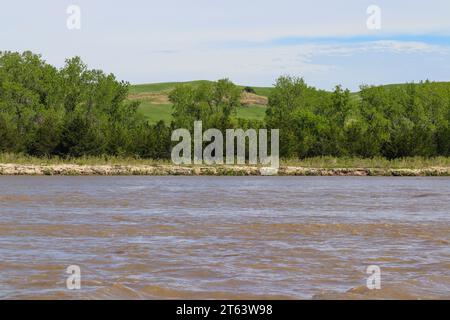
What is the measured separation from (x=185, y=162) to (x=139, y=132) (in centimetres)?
809

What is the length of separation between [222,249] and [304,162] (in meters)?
58.5

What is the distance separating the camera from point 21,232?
19281 millimetres

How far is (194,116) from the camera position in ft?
379

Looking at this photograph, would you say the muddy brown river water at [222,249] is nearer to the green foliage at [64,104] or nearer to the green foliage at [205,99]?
the green foliage at [64,104]

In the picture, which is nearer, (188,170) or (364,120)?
(188,170)

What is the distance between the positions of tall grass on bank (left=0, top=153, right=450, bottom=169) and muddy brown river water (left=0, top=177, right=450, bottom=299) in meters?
40.2

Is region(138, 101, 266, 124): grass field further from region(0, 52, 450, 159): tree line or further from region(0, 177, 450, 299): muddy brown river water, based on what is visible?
region(0, 177, 450, 299): muddy brown river water

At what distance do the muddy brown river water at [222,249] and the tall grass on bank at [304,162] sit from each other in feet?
132

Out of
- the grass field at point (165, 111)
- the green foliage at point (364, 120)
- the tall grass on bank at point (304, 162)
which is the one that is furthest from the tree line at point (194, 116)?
the grass field at point (165, 111)

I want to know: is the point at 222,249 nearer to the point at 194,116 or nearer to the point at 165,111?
the point at 194,116

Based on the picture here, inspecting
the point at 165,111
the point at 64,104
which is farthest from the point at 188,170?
the point at 165,111

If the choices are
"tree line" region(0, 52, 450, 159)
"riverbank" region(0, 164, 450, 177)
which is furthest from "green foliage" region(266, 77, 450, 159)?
"riverbank" region(0, 164, 450, 177)
